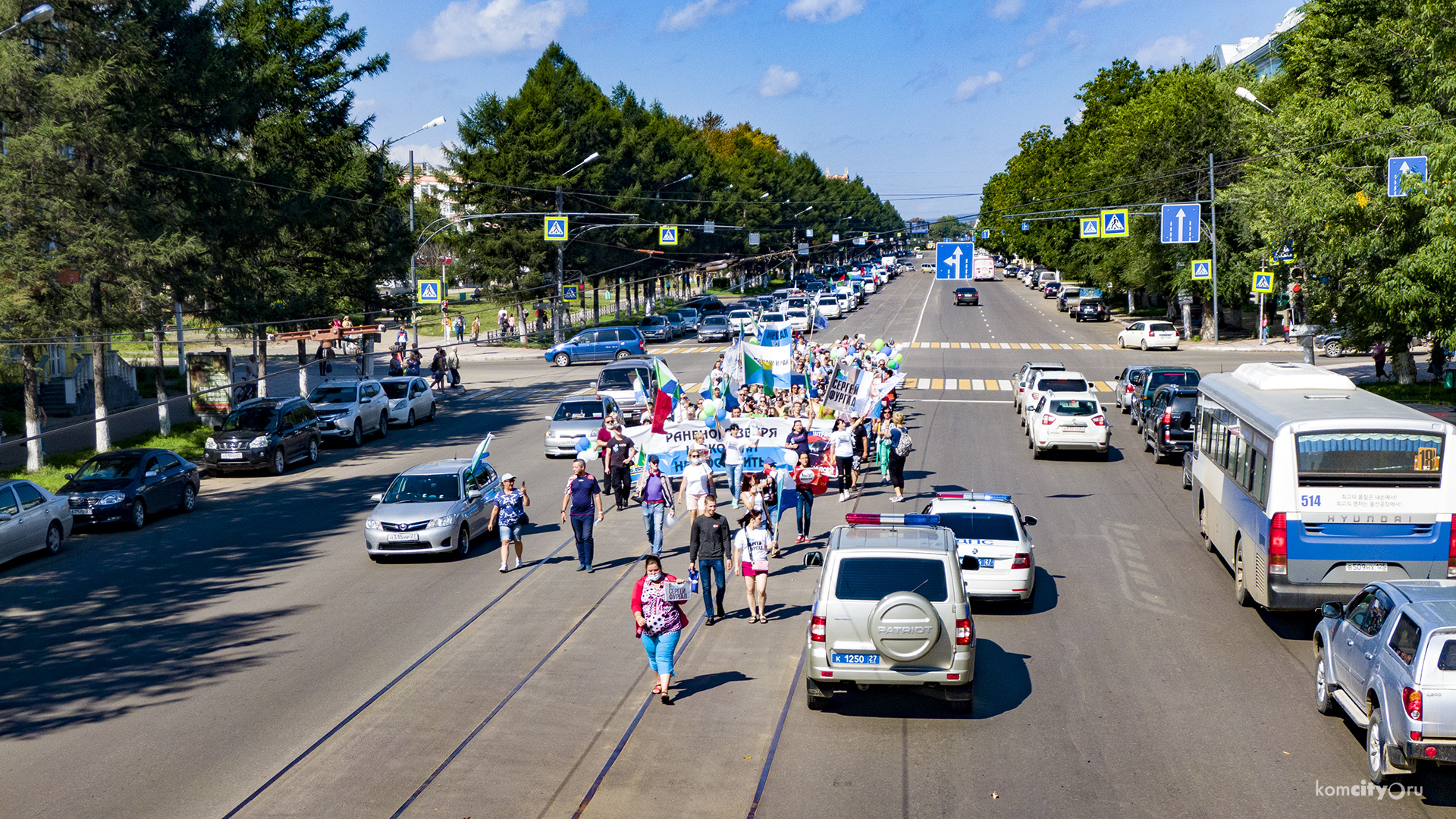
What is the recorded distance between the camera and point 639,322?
7938cm

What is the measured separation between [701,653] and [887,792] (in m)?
4.49

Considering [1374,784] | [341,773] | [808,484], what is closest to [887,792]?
[1374,784]

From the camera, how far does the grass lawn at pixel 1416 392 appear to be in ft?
117

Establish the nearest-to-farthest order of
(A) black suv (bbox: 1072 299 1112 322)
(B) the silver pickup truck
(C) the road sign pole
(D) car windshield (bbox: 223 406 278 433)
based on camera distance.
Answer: (B) the silver pickup truck < (D) car windshield (bbox: 223 406 278 433) < (C) the road sign pole < (A) black suv (bbox: 1072 299 1112 322)

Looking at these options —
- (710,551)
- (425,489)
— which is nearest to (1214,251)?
(425,489)

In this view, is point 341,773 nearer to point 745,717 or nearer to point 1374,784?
point 745,717

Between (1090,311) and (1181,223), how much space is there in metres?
29.1

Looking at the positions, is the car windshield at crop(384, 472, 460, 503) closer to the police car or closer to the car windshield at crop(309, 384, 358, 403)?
the police car

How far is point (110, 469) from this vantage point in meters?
23.4

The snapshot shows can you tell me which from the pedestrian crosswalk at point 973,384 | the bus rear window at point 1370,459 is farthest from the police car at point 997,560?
the pedestrian crosswalk at point 973,384

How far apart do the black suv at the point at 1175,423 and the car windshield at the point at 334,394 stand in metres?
22.7

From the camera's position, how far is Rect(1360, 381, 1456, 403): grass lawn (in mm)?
35562

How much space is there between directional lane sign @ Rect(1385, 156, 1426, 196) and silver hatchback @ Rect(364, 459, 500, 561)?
20029 mm

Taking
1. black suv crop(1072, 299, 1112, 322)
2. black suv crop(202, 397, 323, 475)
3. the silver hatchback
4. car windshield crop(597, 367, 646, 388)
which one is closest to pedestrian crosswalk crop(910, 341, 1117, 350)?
black suv crop(1072, 299, 1112, 322)
